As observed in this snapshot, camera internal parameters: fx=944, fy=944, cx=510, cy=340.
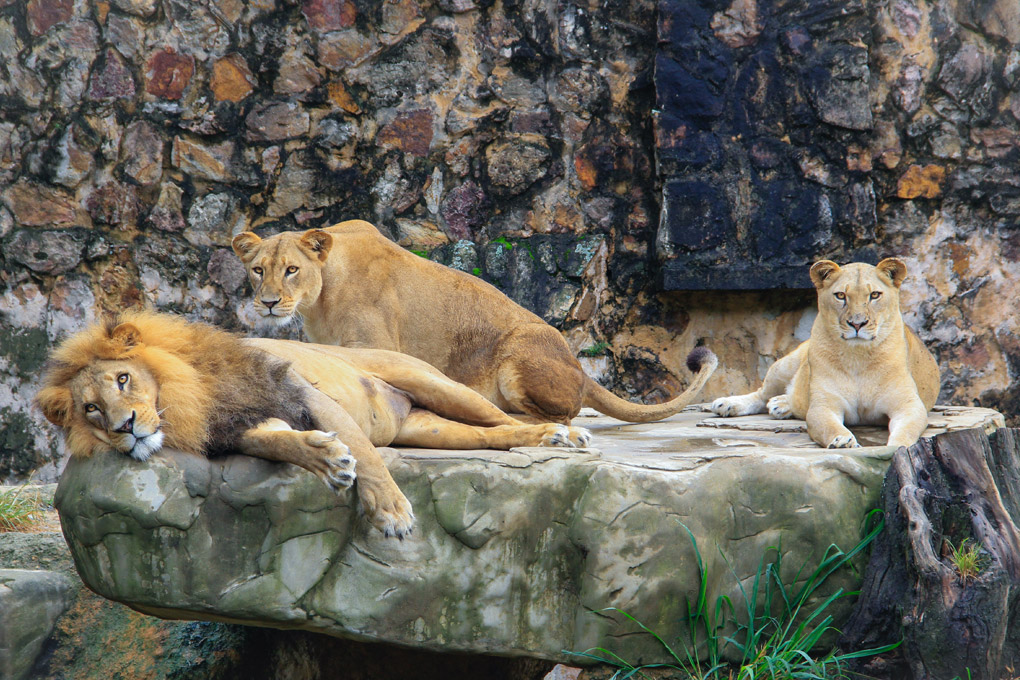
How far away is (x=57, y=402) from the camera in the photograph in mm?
3023

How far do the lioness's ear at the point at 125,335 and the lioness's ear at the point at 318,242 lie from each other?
5.91ft

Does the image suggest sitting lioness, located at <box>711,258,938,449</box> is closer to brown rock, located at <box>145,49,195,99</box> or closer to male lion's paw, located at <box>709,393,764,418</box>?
male lion's paw, located at <box>709,393,764,418</box>

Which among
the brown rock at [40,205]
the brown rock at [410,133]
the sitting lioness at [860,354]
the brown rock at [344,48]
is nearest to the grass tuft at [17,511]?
the brown rock at [40,205]

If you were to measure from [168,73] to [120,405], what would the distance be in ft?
13.4

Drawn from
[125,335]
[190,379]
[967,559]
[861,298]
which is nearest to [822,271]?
[861,298]

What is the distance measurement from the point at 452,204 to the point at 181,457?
379 centimetres

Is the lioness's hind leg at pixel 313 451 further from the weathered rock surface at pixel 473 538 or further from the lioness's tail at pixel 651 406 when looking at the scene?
the lioness's tail at pixel 651 406

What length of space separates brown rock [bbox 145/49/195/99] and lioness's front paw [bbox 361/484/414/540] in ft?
13.8

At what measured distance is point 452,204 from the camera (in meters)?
6.60

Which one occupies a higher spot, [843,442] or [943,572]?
[843,442]

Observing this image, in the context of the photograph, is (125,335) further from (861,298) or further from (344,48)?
(344,48)

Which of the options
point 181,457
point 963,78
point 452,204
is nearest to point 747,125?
point 963,78

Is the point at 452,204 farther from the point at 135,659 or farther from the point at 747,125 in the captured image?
the point at 135,659

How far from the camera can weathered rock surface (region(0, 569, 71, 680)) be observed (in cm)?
392
